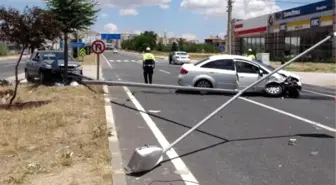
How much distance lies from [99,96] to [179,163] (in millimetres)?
9647

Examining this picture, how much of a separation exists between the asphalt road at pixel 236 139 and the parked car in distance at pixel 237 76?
1.52m

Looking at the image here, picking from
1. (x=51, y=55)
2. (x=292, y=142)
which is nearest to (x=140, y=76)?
(x=51, y=55)

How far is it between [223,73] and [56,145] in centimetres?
1116

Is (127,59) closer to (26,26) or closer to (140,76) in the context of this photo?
(140,76)

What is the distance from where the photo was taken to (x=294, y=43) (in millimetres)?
67000

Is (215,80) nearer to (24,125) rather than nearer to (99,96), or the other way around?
(99,96)

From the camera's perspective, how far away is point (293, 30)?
64500 millimetres

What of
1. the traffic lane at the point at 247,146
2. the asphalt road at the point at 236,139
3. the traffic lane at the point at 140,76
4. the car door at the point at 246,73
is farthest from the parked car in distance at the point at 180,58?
the traffic lane at the point at 247,146

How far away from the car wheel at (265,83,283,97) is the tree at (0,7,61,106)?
847 centimetres

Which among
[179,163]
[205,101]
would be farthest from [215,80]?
[179,163]

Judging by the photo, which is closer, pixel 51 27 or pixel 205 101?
pixel 51 27

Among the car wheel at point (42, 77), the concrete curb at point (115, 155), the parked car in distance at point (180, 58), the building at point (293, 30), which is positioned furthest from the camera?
the parked car in distance at point (180, 58)

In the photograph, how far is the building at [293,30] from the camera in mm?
56219

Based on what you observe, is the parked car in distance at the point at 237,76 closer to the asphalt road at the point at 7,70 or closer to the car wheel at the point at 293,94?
the car wheel at the point at 293,94
